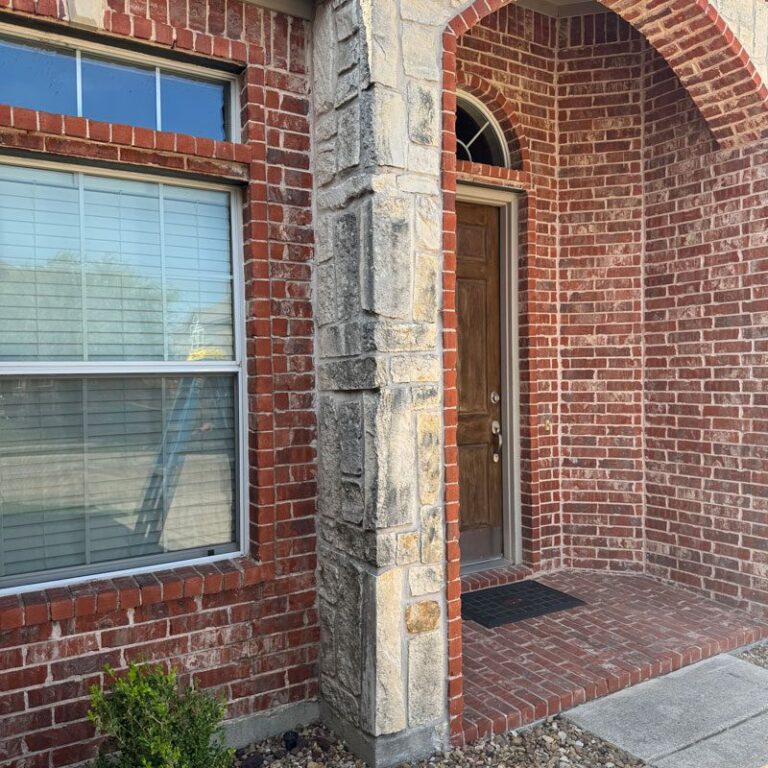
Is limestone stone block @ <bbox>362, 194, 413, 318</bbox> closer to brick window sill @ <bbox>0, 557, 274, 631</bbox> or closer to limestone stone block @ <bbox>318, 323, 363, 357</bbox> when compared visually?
limestone stone block @ <bbox>318, 323, 363, 357</bbox>

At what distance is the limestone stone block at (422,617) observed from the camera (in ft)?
9.66

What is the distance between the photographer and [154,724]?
8.02 ft

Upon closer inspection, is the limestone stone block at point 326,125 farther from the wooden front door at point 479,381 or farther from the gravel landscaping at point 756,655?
the gravel landscaping at point 756,655

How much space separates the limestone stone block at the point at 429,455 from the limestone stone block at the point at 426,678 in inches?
23.7

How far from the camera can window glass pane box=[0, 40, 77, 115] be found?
109 inches

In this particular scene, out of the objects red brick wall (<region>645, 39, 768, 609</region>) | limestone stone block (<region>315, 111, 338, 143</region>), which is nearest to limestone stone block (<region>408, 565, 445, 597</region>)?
limestone stone block (<region>315, 111, 338, 143</region>)

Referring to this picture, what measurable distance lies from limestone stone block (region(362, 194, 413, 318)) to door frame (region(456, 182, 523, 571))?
2.33 m

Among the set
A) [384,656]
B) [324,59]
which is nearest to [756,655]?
[384,656]

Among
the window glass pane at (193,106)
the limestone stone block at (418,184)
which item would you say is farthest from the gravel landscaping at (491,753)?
the window glass pane at (193,106)

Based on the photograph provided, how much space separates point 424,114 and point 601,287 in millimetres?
2604

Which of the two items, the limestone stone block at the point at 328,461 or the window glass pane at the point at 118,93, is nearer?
the window glass pane at the point at 118,93

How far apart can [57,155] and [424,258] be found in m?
1.54

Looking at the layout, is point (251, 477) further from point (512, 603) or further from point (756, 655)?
point (756, 655)

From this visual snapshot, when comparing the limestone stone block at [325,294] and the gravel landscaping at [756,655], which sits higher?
the limestone stone block at [325,294]
